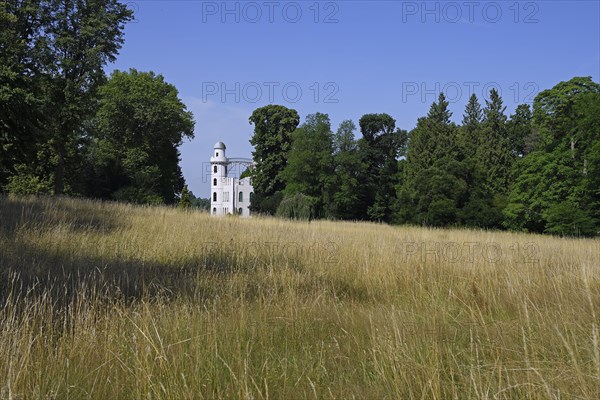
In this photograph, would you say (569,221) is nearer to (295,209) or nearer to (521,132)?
(295,209)

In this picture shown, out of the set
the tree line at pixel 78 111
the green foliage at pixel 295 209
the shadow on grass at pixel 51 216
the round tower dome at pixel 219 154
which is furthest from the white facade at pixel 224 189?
the shadow on grass at pixel 51 216

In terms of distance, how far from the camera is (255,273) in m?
6.95

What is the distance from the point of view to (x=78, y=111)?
94.9ft

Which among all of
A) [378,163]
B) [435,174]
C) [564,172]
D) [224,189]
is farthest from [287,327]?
[224,189]

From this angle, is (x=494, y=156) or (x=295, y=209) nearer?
(x=295, y=209)

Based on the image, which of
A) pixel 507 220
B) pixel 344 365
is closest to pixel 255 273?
pixel 344 365

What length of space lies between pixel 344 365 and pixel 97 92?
103 ft

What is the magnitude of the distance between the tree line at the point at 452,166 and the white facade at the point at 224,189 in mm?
21637

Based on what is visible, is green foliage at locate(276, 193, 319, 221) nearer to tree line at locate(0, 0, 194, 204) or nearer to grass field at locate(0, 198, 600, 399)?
tree line at locate(0, 0, 194, 204)

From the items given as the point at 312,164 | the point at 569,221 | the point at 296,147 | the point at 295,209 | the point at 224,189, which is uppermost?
the point at 296,147

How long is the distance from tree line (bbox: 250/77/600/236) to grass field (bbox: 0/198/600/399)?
22.6 metres

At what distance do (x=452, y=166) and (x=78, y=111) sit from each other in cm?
2857

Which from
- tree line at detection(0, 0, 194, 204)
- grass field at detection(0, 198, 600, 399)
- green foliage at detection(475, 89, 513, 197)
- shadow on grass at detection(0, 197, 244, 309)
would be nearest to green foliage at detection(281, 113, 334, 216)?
tree line at detection(0, 0, 194, 204)

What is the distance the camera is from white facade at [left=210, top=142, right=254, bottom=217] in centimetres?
8397
